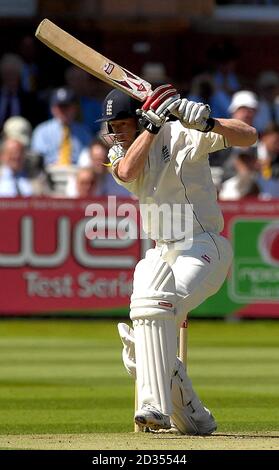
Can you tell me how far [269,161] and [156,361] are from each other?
932cm

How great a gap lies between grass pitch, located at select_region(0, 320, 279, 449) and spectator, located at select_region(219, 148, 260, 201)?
1.42 metres

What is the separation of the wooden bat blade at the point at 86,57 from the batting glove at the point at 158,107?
31cm

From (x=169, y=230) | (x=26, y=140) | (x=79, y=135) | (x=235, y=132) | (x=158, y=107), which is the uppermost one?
(x=79, y=135)

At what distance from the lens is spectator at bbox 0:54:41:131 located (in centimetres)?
1661

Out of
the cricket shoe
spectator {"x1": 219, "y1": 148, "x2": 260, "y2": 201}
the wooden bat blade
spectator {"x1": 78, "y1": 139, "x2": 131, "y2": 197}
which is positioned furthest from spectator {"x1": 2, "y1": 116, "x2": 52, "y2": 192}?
the cricket shoe

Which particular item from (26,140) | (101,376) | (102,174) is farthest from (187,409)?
(26,140)

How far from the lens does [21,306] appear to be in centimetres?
1434

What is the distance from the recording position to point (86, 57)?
709cm

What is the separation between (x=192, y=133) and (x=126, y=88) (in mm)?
417

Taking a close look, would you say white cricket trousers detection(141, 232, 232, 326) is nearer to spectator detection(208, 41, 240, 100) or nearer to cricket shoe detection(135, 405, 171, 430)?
cricket shoe detection(135, 405, 171, 430)

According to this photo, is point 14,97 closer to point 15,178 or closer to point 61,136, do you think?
point 61,136
